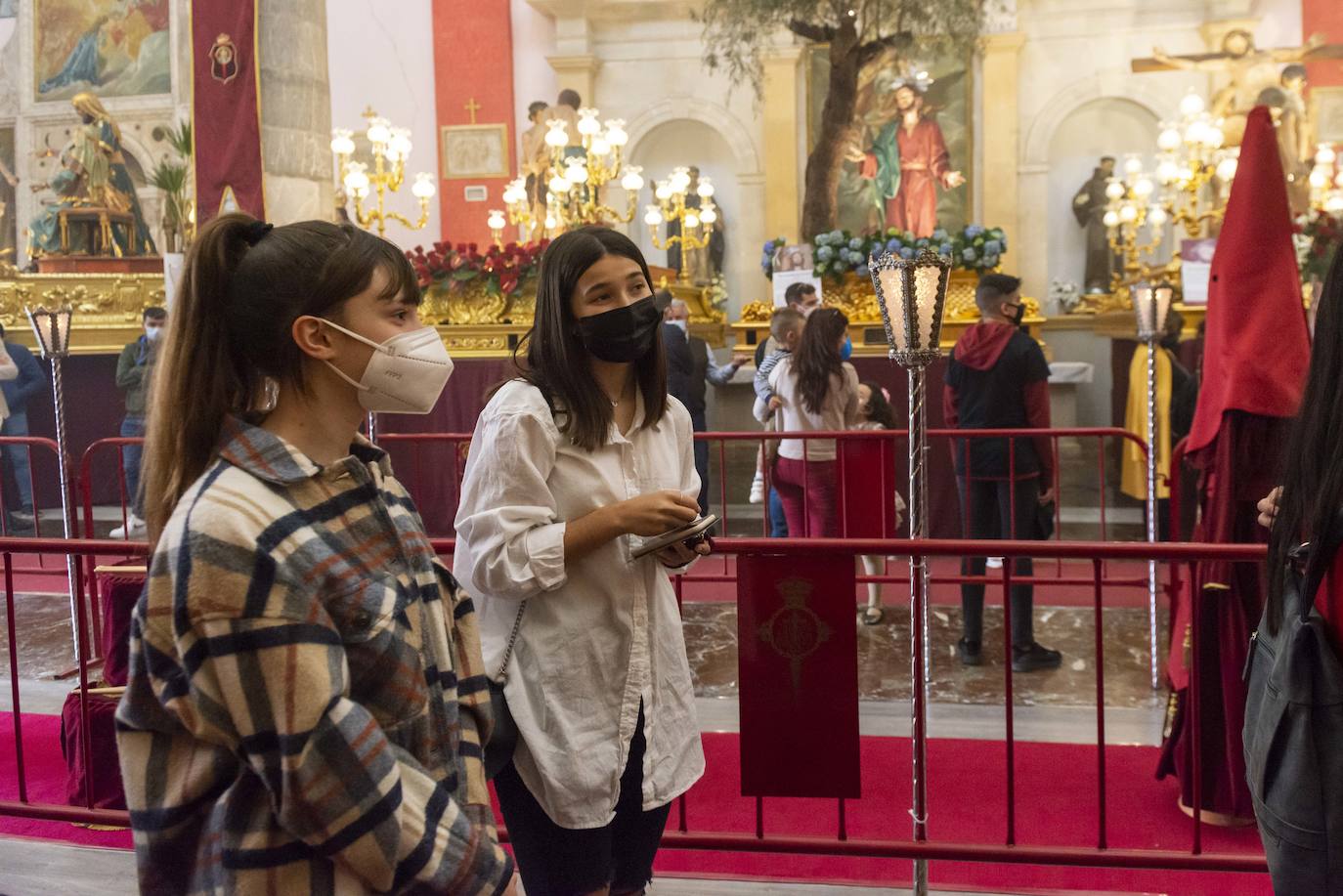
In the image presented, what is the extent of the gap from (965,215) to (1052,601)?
10903mm

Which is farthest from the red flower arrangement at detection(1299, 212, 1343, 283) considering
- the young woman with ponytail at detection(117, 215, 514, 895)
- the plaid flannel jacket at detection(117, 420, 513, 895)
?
the plaid flannel jacket at detection(117, 420, 513, 895)

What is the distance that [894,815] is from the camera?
390 cm

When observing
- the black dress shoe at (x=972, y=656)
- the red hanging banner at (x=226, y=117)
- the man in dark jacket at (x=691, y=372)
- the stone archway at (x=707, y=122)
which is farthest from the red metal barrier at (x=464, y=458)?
the stone archway at (x=707, y=122)

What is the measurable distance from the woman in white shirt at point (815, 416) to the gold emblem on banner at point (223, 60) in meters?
5.00

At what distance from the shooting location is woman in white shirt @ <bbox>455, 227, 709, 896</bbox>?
2.14 meters

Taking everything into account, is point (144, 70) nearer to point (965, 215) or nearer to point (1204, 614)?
point (965, 215)

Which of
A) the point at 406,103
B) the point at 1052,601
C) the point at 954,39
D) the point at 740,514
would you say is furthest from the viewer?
the point at 406,103

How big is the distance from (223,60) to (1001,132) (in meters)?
11.2

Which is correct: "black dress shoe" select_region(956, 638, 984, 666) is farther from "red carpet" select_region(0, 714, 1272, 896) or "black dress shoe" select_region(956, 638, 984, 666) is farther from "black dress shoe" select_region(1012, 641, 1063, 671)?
"red carpet" select_region(0, 714, 1272, 896)

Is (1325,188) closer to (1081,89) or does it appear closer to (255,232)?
(1081,89)

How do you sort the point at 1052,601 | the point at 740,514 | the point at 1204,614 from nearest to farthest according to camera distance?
the point at 1204,614 < the point at 1052,601 < the point at 740,514

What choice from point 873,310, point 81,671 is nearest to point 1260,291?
point 81,671

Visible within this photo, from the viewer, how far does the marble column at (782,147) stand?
1708cm

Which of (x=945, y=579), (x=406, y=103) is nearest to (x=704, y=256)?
(x=406, y=103)
